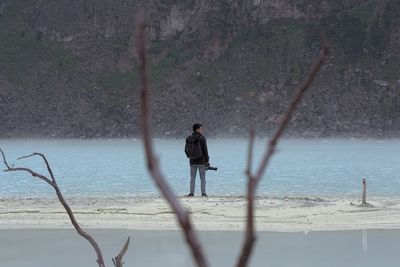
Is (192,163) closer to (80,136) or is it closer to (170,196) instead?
(170,196)

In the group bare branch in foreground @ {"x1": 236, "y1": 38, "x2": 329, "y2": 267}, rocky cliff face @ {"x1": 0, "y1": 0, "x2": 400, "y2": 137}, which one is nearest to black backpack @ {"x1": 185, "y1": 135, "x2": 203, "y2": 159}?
bare branch in foreground @ {"x1": 236, "y1": 38, "x2": 329, "y2": 267}

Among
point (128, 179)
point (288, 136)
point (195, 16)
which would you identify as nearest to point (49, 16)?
point (195, 16)

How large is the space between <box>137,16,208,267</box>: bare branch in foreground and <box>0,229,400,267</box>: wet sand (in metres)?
8.54

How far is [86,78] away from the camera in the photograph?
95.2m

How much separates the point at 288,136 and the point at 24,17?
1315 inches

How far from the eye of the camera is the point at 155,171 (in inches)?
49.4

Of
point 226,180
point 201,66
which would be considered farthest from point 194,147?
point 201,66

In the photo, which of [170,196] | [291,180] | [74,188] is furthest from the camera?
[291,180]

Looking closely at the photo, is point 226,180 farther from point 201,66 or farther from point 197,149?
point 201,66

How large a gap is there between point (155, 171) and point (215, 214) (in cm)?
1381

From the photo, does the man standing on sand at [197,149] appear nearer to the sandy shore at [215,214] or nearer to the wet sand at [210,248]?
the sandy shore at [215,214]

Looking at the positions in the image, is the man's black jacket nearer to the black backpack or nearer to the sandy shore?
the black backpack

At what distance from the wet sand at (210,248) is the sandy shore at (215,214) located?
697mm

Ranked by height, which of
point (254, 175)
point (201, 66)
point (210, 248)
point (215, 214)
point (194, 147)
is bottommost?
point (215, 214)
